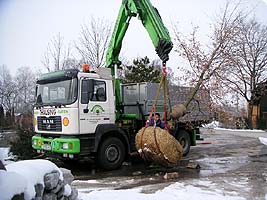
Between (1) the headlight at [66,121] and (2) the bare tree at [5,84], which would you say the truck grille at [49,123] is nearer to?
(1) the headlight at [66,121]

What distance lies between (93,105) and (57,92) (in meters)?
1.08

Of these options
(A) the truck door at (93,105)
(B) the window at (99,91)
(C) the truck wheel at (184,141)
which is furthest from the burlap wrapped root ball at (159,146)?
(C) the truck wheel at (184,141)

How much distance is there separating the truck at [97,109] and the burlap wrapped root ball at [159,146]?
3.93 feet

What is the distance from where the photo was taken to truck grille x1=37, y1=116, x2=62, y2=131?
29.6 feet

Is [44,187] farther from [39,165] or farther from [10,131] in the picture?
[10,131]

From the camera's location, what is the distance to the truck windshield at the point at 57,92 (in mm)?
8805

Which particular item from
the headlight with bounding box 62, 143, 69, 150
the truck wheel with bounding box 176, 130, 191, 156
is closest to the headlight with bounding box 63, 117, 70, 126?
the headlight with bounding box 62, 143, 69, 150

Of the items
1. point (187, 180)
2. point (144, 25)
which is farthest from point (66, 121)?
point (144, 25)

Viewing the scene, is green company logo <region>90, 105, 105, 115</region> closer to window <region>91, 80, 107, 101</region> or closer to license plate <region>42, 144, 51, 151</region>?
window <region>91, 80, 107, 101</region>

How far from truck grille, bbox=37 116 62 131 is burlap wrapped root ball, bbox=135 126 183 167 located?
227 centimetres

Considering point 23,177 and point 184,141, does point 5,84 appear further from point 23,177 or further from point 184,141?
point 184,141

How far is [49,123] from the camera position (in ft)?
30.5

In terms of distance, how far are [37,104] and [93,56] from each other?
11822 mm

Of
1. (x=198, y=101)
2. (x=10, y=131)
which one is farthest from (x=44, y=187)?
(x=10, y=131)
